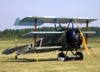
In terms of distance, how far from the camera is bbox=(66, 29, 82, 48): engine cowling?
20.0 metres

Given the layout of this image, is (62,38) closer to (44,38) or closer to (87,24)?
(44,38)

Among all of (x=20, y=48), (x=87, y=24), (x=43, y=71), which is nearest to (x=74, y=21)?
(x=87, y=24)

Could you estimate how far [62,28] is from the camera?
69.8 feet

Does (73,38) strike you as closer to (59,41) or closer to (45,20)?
(59,41)

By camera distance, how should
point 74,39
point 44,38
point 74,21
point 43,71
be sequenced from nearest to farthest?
point 43,71
point 74,39
point 44,38
point 74,21

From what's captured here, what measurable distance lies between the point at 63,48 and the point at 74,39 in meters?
1.16

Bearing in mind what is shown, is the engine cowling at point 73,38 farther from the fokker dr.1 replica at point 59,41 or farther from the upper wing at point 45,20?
the upper wing at point 45,20

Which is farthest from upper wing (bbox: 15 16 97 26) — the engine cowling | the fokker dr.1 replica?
the engine cowling

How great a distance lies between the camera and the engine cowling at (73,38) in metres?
20.0

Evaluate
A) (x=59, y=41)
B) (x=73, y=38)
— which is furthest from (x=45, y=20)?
(x=73, y=38)

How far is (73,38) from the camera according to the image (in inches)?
789

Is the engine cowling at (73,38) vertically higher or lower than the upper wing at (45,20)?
lower

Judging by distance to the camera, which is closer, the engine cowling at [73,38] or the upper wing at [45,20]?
the engine cowling at [73,38]

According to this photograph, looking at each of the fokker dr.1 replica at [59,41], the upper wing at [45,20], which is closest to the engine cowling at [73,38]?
the fokker dr.1 replica at [59,41]
